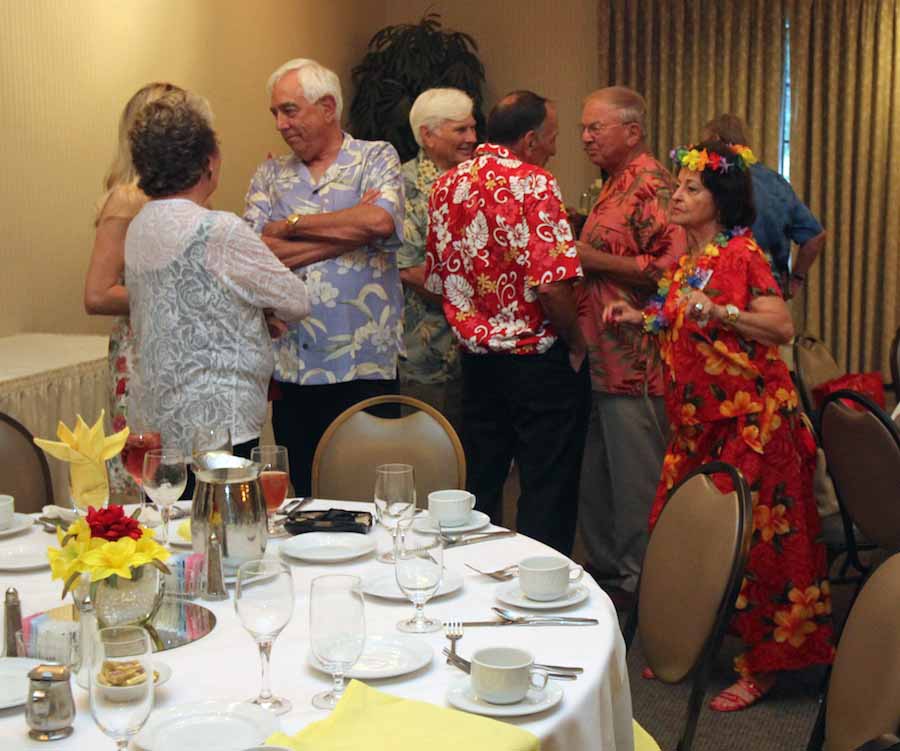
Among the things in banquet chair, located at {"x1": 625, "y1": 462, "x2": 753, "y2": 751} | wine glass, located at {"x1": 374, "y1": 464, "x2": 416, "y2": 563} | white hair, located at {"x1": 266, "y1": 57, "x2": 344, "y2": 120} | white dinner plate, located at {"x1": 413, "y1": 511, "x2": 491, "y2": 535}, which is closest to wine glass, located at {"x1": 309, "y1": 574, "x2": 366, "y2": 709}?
wine glass, located at {"x1": 374, "y1": 464, "x2": 416, "y2": 563}

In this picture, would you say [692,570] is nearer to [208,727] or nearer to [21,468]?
[208,727]

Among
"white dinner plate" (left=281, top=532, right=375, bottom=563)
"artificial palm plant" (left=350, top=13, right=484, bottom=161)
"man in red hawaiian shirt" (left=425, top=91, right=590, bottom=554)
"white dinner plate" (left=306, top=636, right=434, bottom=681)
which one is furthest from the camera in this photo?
"artificial palm plant" (left=350, top=13, right=484, bottom=161)

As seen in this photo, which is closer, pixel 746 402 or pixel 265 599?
pixel 265 599

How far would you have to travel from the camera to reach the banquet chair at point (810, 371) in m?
3.87

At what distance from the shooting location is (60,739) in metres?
1.37

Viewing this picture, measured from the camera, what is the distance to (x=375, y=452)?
9.93ft

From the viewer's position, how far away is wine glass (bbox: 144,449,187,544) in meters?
2.03

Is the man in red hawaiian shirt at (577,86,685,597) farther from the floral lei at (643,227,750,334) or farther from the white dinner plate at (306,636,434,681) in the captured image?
the white dinner plate at (306,636,434,681)

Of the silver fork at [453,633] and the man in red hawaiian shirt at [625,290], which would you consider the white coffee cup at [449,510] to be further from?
the man in red hawaiian shirt at [625,290]

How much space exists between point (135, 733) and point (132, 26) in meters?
4.09

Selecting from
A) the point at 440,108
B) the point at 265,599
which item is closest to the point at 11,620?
the point at 265,599

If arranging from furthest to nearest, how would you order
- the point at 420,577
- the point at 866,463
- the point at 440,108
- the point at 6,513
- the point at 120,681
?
the point at 440,108, the point at 866,463, the point at 6,513, the point at 420,577, the point at 120,681

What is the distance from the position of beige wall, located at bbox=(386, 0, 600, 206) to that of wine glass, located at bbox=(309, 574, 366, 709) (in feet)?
19.9

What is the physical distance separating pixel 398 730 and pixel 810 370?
112 inches
